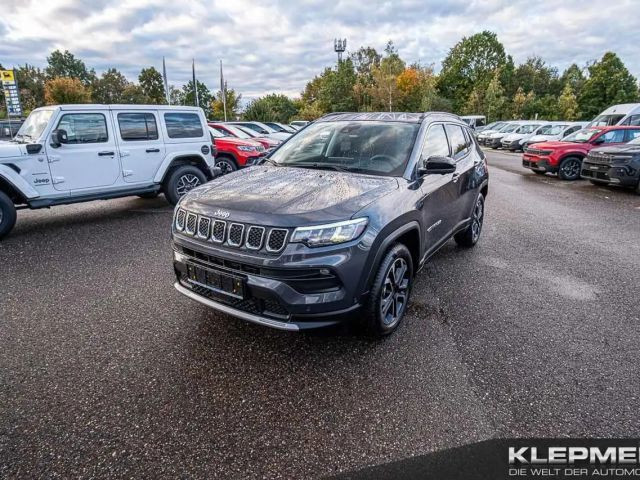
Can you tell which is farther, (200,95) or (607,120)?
(200,95)

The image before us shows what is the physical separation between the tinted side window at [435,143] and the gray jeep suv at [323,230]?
0.02 meters

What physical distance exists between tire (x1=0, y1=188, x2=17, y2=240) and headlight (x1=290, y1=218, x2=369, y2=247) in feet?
17.7

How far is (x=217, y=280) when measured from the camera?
9.02 ft

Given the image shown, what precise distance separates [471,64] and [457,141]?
67.9 m

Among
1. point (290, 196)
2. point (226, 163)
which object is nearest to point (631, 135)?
point (226, 163)

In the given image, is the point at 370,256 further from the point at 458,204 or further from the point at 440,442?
the point at 458,204

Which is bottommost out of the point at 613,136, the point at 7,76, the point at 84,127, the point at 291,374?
the point at 291,374

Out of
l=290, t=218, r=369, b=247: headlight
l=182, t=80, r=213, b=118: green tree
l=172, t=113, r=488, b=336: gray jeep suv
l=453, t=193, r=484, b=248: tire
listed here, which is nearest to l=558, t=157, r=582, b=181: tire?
l=453, t=193, r=484, b=248: tire

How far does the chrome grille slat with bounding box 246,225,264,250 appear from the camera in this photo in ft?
Answer: 8.36

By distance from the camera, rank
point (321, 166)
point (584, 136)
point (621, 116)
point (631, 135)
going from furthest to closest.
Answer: point (621, 116)
point (584, 136)
point (631, 135)
point (321, 166)

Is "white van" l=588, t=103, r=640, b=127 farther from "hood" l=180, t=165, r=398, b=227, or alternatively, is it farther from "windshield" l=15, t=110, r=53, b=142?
"windshield" l=15, t=110, r=53, b=142

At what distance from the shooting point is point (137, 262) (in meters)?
4.92

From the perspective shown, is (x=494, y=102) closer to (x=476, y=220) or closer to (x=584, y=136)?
(x=584, y=136)

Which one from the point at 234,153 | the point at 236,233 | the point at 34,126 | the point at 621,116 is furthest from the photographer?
the point at 621,116
